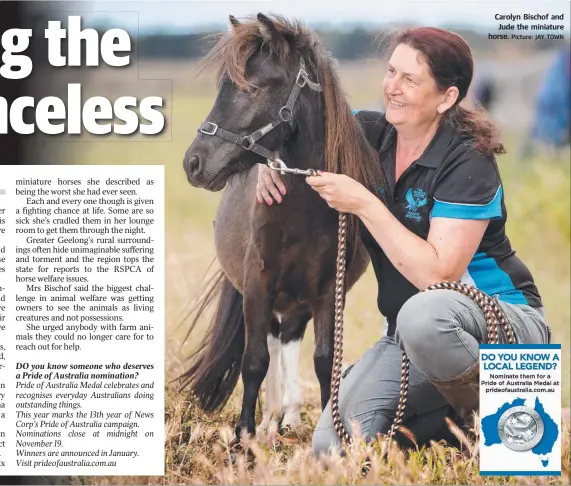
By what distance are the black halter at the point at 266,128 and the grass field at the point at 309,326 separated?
1.34 feet

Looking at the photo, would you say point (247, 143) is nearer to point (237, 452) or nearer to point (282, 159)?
point (282, 159)

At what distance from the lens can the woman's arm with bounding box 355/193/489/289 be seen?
3131 millimetres

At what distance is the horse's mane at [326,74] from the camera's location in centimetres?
324

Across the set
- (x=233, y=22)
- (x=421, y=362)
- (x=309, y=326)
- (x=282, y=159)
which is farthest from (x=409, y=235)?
(x=309, y=326)

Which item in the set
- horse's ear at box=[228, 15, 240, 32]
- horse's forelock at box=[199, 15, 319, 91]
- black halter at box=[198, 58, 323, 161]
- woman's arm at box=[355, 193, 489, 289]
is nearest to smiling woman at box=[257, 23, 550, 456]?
woman's arm at box=[355, 193, 489, 289]

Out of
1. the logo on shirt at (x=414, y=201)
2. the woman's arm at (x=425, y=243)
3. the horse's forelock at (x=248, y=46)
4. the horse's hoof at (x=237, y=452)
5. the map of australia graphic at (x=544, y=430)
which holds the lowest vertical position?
the horse's hoof at (x=237, y=452)

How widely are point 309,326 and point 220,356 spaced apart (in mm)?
1955

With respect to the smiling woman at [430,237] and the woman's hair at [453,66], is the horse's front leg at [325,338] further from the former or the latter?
the woman's hair at [453,66]

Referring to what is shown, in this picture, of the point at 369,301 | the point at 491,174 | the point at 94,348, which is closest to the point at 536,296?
the point at 491,174

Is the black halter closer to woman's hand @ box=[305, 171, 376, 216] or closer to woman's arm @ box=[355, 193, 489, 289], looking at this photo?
woman's hand @ box=[305, 171, 376, 216]

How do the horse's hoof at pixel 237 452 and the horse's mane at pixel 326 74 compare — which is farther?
the horse's hoof at pixel 237 452

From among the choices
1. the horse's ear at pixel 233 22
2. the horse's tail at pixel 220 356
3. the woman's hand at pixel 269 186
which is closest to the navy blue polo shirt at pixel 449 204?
the woman's hand at pixel 269 186

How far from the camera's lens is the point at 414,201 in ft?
11.0

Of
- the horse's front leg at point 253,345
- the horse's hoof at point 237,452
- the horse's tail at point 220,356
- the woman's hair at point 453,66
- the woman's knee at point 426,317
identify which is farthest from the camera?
the horse's tail at point 220,356
